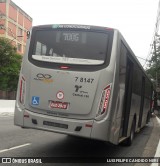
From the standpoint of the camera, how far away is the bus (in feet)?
27.7

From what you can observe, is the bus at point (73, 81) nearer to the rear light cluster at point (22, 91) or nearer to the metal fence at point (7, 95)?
the rear light cluster at point (22, 91)

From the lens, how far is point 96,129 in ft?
27.2

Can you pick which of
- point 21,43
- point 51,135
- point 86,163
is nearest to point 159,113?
point 51,135

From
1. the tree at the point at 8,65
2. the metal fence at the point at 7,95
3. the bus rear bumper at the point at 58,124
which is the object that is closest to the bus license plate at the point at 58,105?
the bus rear bumper at the point at 58,124

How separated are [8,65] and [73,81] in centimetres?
4938

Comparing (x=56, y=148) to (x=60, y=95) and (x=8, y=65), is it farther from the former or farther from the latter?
(x=8, y=65)

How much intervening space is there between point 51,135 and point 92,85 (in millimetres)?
5668

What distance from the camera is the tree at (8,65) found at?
5341 centimetres

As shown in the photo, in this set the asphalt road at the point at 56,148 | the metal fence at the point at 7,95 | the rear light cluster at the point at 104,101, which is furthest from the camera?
the metal fence at the point at 7,95

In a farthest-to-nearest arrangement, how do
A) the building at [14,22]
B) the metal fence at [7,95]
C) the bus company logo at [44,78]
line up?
the building at [14,22] < the metal fence at [7,95] < the bus company logo at [44,78]

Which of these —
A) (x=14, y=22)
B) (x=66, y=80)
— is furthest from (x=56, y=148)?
(x=14, y=22)

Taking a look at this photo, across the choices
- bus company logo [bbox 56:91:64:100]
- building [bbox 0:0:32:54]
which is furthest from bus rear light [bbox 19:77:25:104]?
building [bbox 0:0:32:54]

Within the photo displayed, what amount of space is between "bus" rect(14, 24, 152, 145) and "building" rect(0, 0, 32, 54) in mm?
65495

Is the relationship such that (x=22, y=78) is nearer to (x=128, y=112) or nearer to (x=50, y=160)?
(x=50, y=160)
